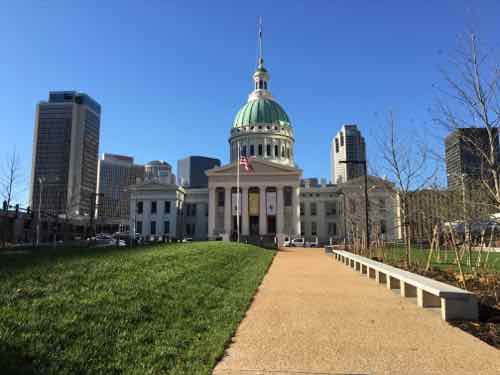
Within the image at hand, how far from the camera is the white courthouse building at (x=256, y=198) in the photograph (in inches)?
2820

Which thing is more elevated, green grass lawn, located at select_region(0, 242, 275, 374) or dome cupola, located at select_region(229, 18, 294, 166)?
dome cupola, located at select_region(229, 18, 294, 166)

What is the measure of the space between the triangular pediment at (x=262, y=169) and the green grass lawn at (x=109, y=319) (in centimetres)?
6087

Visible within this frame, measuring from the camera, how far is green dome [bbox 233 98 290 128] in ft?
299

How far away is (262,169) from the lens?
239ft

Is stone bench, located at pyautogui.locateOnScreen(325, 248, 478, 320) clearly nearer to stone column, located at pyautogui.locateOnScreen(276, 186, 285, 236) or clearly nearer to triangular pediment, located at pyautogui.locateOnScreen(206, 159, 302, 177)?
stone column, located at pyautogui.locateOnScreen(276, 186, 285, 236)

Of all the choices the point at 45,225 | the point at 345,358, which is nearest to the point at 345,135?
the point at 45,225

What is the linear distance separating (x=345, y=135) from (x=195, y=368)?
105956 mm

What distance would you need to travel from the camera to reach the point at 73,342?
5.75 meters

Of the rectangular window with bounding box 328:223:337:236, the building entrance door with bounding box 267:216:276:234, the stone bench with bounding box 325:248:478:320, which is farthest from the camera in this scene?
the rectangular window with bounding box 328:223:337:236

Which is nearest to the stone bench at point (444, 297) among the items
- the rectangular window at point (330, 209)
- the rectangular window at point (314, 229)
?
the rectangular window at point (330, 209)

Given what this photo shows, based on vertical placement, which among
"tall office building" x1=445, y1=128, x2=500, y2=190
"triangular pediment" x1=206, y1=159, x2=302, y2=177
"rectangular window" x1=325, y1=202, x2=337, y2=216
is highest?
"triangular pediment" x1=206, y1=159, x2=302, y2=177

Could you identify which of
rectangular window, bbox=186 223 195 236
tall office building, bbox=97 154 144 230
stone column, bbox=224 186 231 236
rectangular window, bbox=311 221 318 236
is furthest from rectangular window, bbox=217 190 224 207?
tall office building, bbox=97 154 144 230

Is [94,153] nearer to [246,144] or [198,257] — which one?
[246,144]

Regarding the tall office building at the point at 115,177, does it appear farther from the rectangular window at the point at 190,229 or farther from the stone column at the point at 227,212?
the stone column at the point at 227,212
